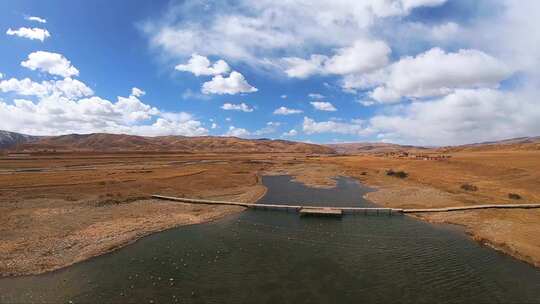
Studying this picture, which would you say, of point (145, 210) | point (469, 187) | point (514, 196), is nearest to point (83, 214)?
point (145, 210)

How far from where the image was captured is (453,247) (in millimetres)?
27625

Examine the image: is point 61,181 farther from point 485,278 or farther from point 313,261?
point 485,278

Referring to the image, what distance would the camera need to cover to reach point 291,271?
2228 centimetres

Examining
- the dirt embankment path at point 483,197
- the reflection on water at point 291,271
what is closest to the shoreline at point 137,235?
the reflection on water at point 291,271

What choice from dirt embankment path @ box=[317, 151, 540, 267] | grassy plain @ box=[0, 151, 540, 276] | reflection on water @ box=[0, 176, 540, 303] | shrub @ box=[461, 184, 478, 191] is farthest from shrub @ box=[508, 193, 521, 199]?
reflection on water @ box=[0, 176, 540, 303]

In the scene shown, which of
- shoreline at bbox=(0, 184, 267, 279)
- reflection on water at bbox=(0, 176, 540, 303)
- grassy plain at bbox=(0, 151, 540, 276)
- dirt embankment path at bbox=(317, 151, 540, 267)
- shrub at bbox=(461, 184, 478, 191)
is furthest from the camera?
shrub at bbox=(461, 184, 478, 191)

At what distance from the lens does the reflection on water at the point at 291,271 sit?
18969 millimetres

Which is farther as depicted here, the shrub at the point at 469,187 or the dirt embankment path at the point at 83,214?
the shrub at the point at 469,187

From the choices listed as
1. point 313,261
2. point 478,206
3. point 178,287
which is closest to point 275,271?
point 313,261

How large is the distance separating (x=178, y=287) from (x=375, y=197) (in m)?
37.6

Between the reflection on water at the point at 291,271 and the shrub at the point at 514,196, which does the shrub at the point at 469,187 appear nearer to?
the shrub at the point at 514,196

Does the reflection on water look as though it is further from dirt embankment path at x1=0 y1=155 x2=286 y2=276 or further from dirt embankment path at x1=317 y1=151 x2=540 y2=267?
dirt embankment path at x1=317 y1=151 x2=540 y2=267

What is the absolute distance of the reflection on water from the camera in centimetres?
1897

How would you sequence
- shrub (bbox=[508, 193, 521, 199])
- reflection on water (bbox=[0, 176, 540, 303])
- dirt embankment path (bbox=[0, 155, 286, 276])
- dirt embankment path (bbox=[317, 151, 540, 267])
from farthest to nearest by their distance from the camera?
shrub (bbox=[508, 193, 521, 199]) → dirt embankment path (bbox=[317, 151, 540, 267]) → dirt embankment path (bbox=[0, 155, 286, 276]) → reflection on water (bbox=[0, 176, 540, 303])
